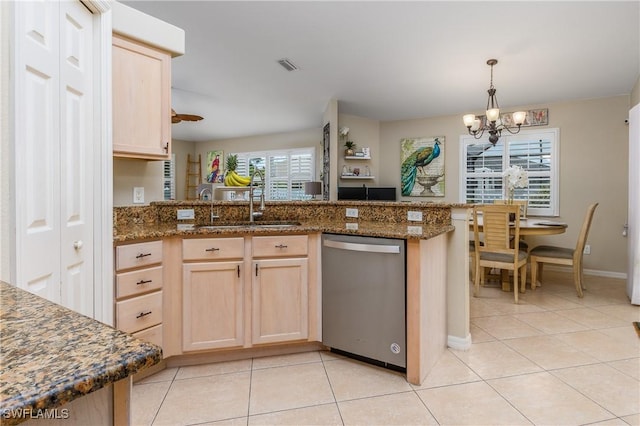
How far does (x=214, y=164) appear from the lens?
8.72 metres

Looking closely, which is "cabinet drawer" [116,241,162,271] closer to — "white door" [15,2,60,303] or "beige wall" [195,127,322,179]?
"white door" [15,2,60,303]

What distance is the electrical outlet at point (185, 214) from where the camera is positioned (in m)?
2.57

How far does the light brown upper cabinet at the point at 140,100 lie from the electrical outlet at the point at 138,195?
36cm

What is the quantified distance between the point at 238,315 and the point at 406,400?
111 cm

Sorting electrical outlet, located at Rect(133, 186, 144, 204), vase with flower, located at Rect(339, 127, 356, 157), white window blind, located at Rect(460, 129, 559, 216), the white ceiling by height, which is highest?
the white ceiling

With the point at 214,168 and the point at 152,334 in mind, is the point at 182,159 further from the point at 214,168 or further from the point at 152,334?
the point at 152,334

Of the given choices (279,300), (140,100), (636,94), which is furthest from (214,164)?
(636,94)

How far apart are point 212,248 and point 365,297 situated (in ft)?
3.29

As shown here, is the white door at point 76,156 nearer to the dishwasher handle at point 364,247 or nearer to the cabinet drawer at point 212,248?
the cabinet drawer at point 212,248

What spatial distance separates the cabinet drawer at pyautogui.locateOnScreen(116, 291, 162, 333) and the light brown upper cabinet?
87 centimetres

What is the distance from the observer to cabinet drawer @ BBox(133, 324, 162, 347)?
1.89 m

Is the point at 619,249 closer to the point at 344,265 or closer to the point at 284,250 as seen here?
the point at 344,265

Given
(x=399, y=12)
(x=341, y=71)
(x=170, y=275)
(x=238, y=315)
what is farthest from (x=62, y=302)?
(x=341, y=71)

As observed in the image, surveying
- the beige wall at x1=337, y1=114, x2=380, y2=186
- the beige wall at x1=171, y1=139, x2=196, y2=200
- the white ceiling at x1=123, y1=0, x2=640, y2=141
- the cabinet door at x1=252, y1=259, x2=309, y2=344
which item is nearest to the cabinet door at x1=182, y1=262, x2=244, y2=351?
the cabinet door at x1=252, y1=259, x2=309, y2=344
